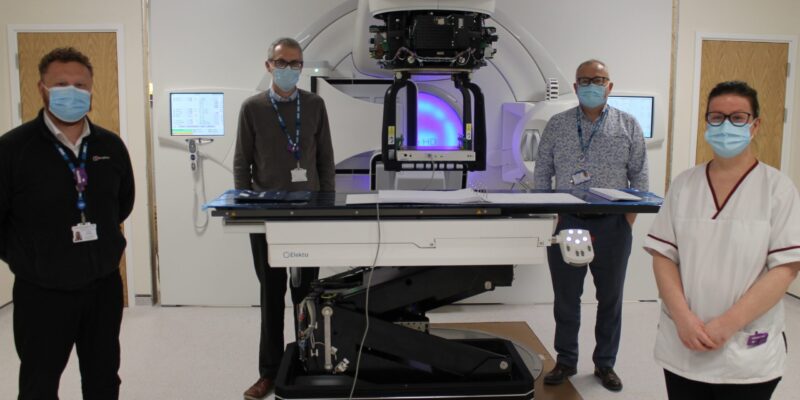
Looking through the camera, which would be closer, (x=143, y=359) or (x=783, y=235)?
(x=783, y=235)

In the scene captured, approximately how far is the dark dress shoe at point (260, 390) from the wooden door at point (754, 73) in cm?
327

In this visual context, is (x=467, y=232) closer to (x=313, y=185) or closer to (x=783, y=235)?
(x=783, y=235)

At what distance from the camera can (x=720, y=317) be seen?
1.58 metres

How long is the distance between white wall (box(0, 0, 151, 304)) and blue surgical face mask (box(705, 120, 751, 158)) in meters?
3.51

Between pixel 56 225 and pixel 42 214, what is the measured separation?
0.05 metres

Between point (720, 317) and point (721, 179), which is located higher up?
point (721, 179)

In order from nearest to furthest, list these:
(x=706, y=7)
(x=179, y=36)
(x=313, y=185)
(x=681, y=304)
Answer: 1. (x=681, y=304)
2. (x=313, y=185)
3. (x=179, y=36)
4. (x=706, y=7)

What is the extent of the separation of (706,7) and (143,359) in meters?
4.11

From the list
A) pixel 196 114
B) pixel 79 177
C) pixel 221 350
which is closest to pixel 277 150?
pixel 79 177

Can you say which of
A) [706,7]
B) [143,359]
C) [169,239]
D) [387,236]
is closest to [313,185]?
[387,236]

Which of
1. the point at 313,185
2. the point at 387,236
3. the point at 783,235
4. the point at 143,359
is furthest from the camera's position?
the point at 143,359

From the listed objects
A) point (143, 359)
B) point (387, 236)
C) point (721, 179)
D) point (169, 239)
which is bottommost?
point (143, 359)

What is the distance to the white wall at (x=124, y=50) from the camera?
3.96 metres

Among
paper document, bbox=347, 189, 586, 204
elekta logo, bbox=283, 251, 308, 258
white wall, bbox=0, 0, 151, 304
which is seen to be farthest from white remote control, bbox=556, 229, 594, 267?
white wall, bbox=0, 0, 151, 304
